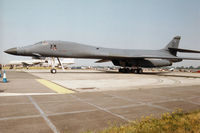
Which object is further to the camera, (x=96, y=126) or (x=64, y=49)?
(x=64, y=49)

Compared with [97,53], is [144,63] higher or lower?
lower

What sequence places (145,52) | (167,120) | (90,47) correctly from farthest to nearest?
(145,52) → (90,47) → (167,120)

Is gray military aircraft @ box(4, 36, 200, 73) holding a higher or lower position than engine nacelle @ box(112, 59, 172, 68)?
higher

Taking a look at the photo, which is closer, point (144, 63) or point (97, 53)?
point (97, 53)

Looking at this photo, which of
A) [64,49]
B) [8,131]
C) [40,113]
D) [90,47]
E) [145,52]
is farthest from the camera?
[145,52]

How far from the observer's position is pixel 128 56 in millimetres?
21766

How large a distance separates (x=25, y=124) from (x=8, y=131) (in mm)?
360

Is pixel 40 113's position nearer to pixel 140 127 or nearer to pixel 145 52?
pixel 140 127

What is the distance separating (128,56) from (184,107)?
1757cm

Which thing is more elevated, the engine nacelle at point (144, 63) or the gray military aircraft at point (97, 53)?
the gray military aircraft at point (97, 53)

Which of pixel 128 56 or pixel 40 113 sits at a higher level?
pixel 128 56

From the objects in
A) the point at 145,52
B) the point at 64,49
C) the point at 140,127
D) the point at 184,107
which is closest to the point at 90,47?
the point at 64,49

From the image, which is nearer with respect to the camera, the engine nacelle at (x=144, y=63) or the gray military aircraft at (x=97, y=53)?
the gray military aircraft at (x=97, y=53)

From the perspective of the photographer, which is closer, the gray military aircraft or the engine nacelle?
Answer: the gray military aircraft
